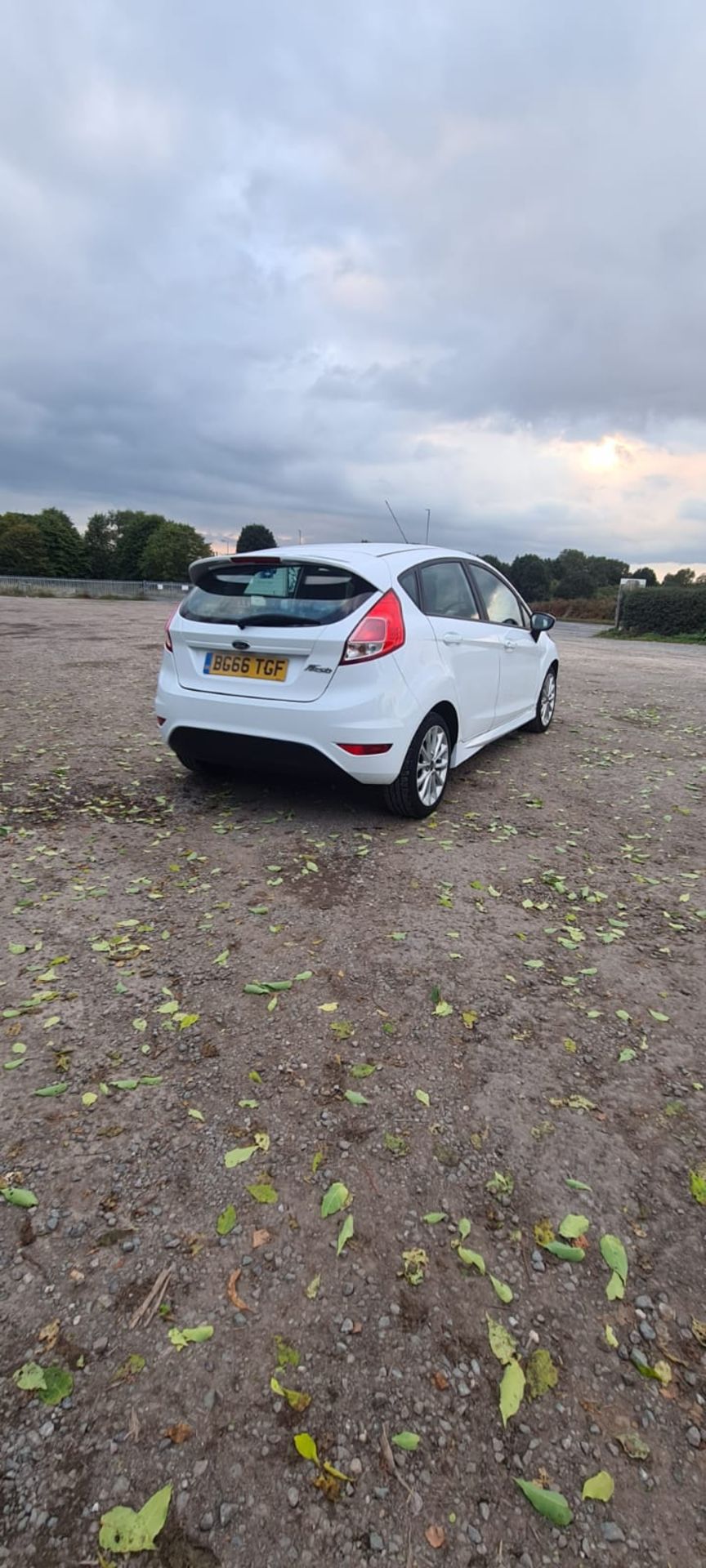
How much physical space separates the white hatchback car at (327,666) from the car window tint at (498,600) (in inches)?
26.6

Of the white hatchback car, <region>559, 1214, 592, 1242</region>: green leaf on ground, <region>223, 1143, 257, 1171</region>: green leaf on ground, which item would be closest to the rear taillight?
the white hatchback car

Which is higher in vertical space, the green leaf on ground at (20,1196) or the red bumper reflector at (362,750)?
the red bumper reflector at (362,750)

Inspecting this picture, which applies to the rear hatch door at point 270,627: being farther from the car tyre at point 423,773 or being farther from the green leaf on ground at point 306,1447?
the green leaf on ground at point 306,1447

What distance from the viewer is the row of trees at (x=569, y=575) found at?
84.5 metres

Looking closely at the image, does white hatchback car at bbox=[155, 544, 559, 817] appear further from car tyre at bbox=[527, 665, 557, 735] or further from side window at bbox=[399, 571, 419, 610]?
car tyre at bbox=[527, 665, 557, 735]

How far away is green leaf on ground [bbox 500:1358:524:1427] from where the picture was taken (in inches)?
55.0

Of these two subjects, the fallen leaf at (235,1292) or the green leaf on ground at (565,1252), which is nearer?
the fallen leaf at (235,1292)

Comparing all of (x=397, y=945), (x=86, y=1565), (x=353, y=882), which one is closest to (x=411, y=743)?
(x=353, y=882)

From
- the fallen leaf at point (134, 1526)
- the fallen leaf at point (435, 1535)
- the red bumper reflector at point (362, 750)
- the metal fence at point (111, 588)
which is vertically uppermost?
the metal fence at point (111, 588)

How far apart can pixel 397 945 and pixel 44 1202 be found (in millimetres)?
1604

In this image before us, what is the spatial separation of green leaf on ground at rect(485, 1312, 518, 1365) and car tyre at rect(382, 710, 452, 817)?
2.87m

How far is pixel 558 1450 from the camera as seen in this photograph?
1.34m

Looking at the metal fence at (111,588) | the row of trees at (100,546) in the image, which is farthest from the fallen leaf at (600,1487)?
the row of trees at (100,546)

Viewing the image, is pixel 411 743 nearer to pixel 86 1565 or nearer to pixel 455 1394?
pixel 455 1394
